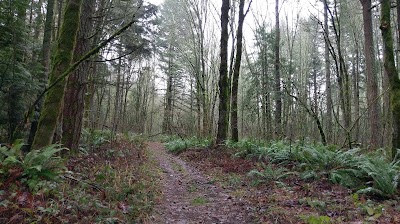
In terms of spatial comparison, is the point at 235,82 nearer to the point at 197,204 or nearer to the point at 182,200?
the point at 182,200

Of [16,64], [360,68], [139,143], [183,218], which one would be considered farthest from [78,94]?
[360,68]

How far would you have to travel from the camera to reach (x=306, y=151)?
710 cm

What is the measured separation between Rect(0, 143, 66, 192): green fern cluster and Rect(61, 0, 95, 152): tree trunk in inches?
133

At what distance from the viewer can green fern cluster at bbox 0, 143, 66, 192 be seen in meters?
3.83

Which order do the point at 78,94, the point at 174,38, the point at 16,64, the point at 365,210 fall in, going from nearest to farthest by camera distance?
the point at 365,210 < the point at 16,64 < the point at 78,94 < the point at 174,38

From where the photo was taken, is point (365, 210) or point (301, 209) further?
point (301, 209)

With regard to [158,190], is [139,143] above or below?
above

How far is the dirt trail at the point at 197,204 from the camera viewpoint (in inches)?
180

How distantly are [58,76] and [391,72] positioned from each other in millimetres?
6828

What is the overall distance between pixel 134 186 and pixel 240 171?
3.52 m

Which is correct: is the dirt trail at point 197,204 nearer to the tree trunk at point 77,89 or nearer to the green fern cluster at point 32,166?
the green fern cluster at point 32,166

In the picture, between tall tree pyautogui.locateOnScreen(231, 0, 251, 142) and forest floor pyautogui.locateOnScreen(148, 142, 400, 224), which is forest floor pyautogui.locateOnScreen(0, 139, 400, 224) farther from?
tall tree pyautogui.locateOnScreen(231, 0, 251, 142)

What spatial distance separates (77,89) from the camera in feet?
24.8

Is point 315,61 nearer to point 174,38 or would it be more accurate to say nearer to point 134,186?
point 174,38
